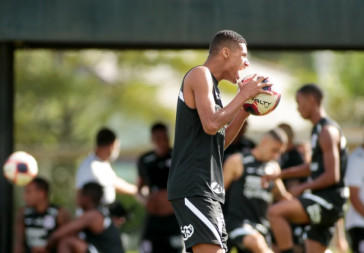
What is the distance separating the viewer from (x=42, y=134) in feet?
99.2

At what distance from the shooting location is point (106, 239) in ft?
39.3

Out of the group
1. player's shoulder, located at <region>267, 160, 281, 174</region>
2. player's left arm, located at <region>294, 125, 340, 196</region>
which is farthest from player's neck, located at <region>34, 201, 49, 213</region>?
player's left arm, located at <region>294, 125, 340, 196</region>

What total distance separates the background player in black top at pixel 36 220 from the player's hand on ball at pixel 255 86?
572 centimetres

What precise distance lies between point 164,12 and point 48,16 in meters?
1.53

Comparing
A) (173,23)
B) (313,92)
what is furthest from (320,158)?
(173,23)

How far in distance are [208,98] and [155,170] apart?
6.77 meters

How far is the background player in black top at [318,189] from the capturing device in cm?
1068

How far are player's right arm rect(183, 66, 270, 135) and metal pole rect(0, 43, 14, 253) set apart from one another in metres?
5.29

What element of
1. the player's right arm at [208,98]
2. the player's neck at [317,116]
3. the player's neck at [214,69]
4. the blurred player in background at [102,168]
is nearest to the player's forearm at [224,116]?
the player's right arm at [208,98]

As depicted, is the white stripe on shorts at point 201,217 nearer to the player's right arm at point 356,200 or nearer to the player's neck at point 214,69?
the player's neck at point 214,69

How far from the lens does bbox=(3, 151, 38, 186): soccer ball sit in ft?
37.1

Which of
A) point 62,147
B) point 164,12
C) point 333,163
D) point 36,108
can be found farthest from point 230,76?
point 62,147

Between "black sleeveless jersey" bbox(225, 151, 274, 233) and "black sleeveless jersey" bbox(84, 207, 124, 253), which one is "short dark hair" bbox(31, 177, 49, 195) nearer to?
"black sleeveless jersey" bbox(84, 207, 124, 253)

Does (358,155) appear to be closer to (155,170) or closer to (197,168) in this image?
(155,170)
